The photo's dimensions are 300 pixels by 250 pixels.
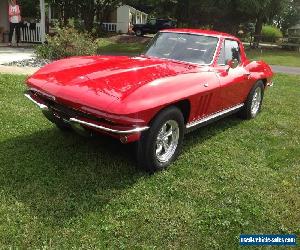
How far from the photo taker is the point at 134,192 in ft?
12.9

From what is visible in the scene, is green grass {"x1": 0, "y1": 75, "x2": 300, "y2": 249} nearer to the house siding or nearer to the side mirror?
the side mirror

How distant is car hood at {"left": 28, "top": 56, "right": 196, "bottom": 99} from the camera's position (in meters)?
4.00

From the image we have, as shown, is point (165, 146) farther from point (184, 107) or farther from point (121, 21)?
point (121, 21)

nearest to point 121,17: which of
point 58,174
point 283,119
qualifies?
point 283,119

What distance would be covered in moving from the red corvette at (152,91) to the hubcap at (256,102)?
79 centimetres

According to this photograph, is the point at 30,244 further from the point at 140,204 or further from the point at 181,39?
the point at 181,39

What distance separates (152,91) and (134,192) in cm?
105

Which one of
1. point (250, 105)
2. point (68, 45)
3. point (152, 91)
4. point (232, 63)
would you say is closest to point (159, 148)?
point (152, 91)

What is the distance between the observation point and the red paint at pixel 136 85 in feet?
12.4

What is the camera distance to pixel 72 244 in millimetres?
3113

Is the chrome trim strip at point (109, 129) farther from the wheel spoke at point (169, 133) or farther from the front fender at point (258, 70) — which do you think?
the front fender at point (258, 70)

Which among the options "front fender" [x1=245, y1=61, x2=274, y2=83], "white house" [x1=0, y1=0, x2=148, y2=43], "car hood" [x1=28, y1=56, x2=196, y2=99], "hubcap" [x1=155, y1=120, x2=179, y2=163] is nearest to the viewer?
"car hood" [x1=28, y1=56, x2=196, y2=99]

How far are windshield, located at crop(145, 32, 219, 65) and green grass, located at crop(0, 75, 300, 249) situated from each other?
3.77 feet

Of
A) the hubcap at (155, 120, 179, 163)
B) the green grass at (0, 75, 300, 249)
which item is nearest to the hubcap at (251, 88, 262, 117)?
the green grass at (0, 75, 300, 249)
